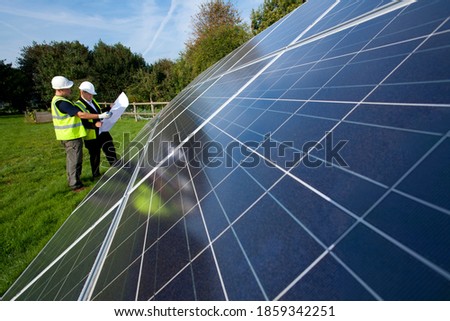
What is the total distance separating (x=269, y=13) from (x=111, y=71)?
29253 mm

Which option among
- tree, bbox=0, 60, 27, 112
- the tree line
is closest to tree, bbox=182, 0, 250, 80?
the tree line

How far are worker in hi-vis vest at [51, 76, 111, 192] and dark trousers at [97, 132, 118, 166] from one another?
1.07m

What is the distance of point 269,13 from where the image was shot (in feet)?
109

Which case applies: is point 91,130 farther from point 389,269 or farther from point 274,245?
A: point 389,269

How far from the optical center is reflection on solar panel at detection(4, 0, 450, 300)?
834 millimetres

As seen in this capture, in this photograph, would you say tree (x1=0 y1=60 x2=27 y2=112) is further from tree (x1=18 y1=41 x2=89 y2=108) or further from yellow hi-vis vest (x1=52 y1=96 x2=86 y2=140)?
yellow hi-vis vest (x1=52 y1=96 x2=86 y2=140)

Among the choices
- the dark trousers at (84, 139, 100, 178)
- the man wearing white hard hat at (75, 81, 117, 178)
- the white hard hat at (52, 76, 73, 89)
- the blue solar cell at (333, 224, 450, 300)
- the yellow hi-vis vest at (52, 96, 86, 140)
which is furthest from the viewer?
the dark trousers at (84, 139, 100, 178)

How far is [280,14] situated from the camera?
108 feet

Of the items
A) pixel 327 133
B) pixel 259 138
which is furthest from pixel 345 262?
pixel 259 138

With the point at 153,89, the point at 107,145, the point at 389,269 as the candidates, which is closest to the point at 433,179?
the point at 389,269

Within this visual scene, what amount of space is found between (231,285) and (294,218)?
42 cm

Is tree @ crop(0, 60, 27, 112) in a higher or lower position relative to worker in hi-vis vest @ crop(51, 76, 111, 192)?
higher

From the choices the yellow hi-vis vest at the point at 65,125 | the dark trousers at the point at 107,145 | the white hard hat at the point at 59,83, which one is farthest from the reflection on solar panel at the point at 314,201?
the dark trousers at the point at 107,145

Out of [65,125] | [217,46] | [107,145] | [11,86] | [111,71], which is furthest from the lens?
[11,86]
